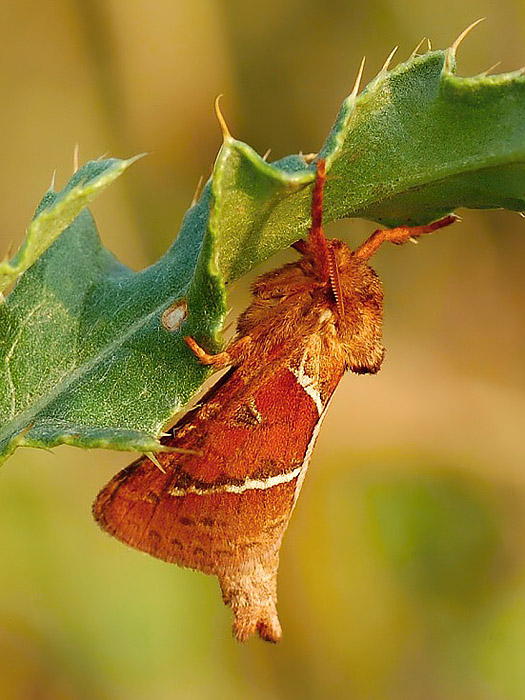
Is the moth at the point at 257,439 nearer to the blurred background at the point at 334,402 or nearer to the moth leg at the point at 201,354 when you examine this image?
the moth leg at the point at 201,354

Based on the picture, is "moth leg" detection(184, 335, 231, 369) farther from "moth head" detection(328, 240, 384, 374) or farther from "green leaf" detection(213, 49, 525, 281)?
"moth head" detection(328, 240, 384, 374)

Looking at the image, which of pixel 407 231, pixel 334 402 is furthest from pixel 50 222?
pixel 334 402

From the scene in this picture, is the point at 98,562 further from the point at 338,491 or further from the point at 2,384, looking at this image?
the point at 2,384

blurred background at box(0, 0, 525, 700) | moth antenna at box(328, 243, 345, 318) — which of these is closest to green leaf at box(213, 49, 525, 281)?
moth antenna at box(328, 243, 345, 318)

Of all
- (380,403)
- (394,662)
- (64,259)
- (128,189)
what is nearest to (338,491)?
(380,403)

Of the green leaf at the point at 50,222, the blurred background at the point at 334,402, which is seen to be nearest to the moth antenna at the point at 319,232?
the green leaf at the point at 50,222

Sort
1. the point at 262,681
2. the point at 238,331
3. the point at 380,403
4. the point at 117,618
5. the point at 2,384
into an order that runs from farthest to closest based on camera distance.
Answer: the point at 380,403, the point at 262,681, the point at 117,618, the point at 238,331, the point at 2,384

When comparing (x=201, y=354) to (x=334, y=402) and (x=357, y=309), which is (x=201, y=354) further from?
(x=334, y=402)
